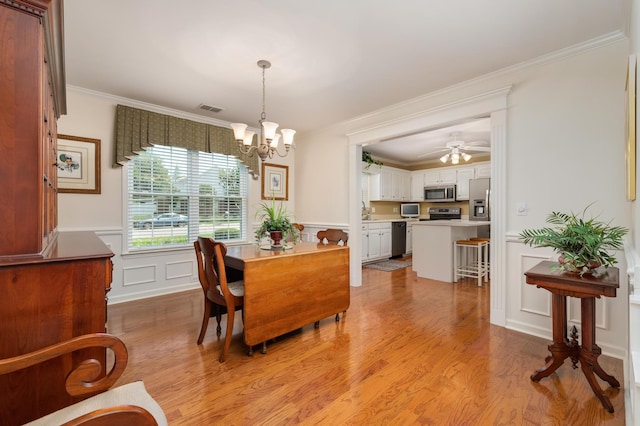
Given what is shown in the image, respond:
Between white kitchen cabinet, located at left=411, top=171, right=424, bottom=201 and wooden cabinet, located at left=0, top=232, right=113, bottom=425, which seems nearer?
wooden cabinet, located at left=0, top=232, right=113, bottom=425

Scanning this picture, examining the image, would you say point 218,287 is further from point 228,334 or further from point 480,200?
point 480,200

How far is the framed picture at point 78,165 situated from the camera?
3197 millimetres

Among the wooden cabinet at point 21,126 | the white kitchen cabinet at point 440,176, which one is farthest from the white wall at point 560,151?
the white kitchen cabinet at point 440,176

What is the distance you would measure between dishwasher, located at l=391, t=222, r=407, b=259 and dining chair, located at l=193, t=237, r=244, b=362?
15.0ft

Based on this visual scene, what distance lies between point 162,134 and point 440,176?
236 inches

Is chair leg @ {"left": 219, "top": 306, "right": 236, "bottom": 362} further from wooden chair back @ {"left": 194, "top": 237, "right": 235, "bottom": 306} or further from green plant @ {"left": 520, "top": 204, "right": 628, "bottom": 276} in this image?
green plant @ {"left": 520, "top": 204, "right": 628, "bottom": 276}

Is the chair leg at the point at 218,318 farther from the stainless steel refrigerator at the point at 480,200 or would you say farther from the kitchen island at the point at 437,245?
the stainless steel refrigerator at the point at 480,200

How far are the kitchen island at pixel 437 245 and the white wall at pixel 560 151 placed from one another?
5.46 feet

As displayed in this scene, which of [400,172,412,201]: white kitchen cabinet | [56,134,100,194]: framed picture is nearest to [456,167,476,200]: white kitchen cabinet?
[400,172,412,201]: white kitchen cabinet

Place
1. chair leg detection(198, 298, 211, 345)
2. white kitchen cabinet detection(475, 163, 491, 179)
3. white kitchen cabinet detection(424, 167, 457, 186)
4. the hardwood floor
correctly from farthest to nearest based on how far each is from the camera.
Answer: white kitchen cabinet detection(424, 167, 457, 186) → white kitchen cabinet detection(475, 163, 491, 179) → chair leg detection(198, 298, 211, 345) → the hardwood floor

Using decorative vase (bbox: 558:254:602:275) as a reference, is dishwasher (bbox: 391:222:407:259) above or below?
below

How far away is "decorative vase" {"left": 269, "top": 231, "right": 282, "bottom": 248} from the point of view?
270 centimetres

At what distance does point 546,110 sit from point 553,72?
33 cm

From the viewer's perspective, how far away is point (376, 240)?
6043mm
